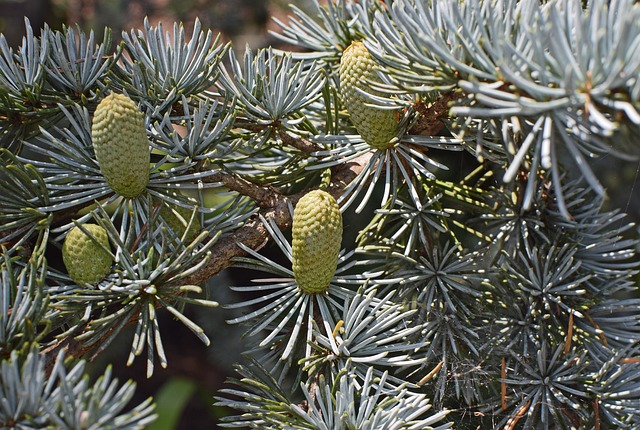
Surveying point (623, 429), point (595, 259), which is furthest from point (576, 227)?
point (623, 429)

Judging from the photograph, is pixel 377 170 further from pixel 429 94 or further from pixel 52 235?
pixel 52 235

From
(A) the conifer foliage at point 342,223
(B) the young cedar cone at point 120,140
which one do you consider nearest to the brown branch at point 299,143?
(A) the conifer foliage at point 342,223

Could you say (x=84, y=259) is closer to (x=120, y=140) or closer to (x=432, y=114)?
(x=120, y=140)

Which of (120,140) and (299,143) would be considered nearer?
(120,140)

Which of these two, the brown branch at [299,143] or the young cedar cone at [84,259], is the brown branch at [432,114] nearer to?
the brown branch at [299,143]

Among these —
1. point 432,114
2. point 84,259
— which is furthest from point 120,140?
point 432,114

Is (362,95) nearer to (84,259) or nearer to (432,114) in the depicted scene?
(432,114)
